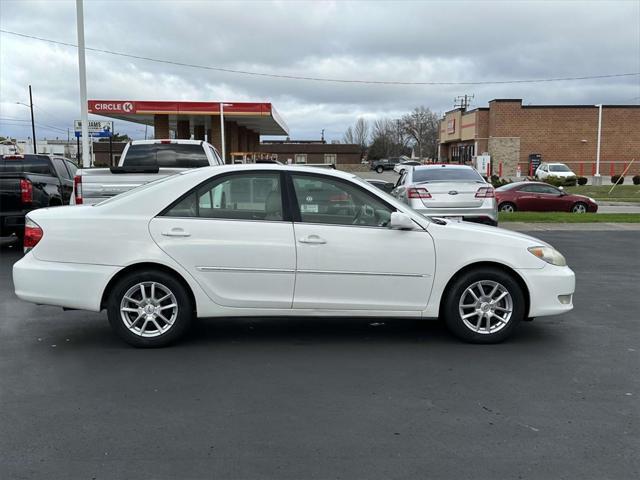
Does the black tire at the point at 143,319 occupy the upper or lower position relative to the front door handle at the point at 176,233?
lower

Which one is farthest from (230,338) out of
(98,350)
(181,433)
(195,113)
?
(195,113)

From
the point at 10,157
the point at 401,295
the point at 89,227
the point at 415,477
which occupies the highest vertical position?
the point at 10,157

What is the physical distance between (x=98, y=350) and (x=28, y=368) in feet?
2.11

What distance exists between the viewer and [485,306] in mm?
5770

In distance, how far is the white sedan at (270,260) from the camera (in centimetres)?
555

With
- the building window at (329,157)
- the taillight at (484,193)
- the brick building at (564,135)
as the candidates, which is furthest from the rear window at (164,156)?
the building window at (329,157)

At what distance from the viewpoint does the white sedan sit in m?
5.55

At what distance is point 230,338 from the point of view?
238 inches

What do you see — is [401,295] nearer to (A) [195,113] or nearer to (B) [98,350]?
(B) [98,350]

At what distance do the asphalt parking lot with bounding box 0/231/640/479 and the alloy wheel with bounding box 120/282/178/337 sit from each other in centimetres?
24

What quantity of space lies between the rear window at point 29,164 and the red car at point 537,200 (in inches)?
572

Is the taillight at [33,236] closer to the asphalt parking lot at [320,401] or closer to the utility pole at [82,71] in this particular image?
the asphalt parking lot at [320,401]

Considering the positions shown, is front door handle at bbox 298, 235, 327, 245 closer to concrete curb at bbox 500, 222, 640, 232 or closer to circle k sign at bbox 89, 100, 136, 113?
concrete curb at bbox 500, 222, 640, 232

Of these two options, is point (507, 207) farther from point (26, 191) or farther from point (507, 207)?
point (26, 191)
